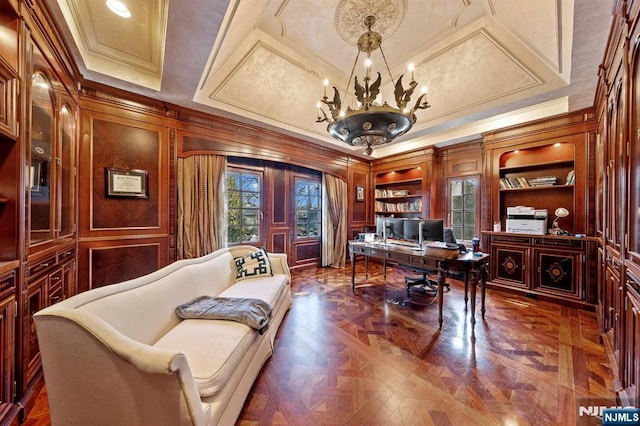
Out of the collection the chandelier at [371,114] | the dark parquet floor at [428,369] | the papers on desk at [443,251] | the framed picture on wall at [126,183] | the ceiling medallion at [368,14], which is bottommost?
the dark parquet floor at [428,369]

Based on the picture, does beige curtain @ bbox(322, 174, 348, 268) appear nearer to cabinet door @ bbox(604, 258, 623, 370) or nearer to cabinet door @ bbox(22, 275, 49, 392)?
cabinet door @ bbox(604, 258, 623, 370)

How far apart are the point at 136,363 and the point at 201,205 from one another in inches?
111

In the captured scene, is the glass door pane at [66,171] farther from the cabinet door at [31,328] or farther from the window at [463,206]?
the window at [463,206]

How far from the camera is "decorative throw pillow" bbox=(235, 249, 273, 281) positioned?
115 inches

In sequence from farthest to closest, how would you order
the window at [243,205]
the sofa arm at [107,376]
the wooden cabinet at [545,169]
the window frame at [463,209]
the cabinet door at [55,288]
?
the window frame at [463,209] < the window at [243,205] < the wooden cabinet at [545,169] < the cabinet door at [55,288] < the sofa arm at [107,376]

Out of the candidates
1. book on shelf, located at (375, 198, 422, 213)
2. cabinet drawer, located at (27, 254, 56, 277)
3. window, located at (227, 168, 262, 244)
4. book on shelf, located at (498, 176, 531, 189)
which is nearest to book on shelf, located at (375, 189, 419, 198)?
book on shelf, located at (375, 198, 422, 213)

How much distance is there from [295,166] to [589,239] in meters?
4.66

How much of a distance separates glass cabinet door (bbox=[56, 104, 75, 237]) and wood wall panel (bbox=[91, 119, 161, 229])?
280 mm

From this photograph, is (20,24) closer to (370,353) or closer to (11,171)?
(11,171)

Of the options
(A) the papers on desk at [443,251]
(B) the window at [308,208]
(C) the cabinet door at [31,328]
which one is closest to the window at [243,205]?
(B) the window at [308,208]

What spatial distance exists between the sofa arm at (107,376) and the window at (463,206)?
5039 millimetres

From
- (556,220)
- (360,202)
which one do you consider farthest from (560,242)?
(360,202)

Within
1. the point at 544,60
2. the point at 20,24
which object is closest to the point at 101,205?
the point at 20,24

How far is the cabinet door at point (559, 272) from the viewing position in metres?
3.19
